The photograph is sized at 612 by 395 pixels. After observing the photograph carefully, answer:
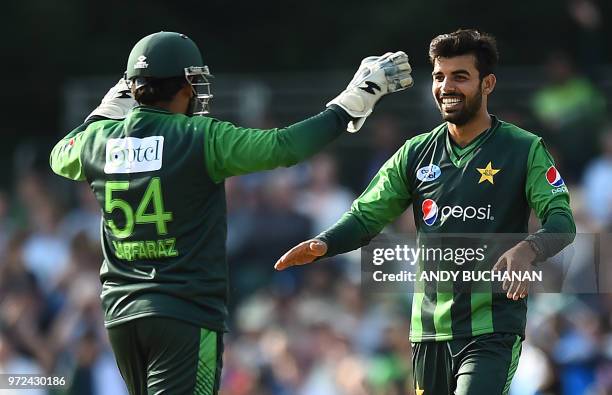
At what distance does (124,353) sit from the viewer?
6145mm

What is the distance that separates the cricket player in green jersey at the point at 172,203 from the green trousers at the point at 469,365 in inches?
38.1

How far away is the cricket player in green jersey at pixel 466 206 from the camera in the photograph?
6145mm

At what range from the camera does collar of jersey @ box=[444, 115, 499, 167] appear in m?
6.37

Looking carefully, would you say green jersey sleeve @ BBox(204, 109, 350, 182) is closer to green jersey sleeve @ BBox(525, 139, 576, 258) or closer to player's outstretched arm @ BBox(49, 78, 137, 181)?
player's outstretched arm @ BBox(49, 78, 137, 181)

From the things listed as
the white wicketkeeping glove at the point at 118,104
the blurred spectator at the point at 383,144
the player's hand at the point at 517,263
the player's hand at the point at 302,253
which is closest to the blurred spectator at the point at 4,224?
the blurred spectator at the point at 383,144

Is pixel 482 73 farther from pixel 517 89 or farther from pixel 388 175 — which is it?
pixel 517 89

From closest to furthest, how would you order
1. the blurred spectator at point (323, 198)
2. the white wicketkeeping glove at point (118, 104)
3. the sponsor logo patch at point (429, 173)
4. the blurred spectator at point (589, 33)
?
the sponsor logo patch at point (429, 173) < the white wicketkeeping glove at point (118, 104) < the blurred spectator at point (323, 198) < the blurred spectator at point (589, 33)

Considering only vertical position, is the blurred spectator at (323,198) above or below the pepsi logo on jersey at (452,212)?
above

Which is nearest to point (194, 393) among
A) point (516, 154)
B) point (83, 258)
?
point (516, 154)

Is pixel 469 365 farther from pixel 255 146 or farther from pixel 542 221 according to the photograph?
pixel 255 146

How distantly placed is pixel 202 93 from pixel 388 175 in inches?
38.9

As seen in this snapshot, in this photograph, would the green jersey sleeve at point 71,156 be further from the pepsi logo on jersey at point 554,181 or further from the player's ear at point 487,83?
the pepsi logo on jersey at point 554,181

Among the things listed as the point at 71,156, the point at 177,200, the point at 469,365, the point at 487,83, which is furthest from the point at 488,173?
the point at 71,156

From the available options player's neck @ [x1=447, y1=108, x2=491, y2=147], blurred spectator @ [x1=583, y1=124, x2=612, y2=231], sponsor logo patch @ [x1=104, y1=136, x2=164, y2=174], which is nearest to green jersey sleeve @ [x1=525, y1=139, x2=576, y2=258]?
player's neck @ [x1=447, y1=108, x2=491, y2=147]
